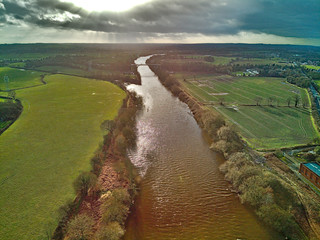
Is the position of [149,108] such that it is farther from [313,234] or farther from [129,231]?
[313,234]

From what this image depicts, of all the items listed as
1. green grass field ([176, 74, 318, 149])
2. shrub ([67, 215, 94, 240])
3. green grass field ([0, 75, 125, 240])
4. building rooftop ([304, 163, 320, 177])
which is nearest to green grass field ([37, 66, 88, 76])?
green grass field ([0, 75, 125, 240])

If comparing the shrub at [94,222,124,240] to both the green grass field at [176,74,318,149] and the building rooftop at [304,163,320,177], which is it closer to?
the building rooftop at [304,163,320,177]

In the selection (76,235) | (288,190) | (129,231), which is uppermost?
(288,190)

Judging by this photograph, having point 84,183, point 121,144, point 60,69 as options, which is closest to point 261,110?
point 121,144

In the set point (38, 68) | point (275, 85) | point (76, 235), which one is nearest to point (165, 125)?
point (76, 235)

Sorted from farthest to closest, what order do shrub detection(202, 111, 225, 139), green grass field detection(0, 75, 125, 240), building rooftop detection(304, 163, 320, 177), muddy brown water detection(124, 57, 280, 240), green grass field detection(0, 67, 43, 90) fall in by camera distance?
1. green grass field detection(0, 67, 43, 90)
2. shrub detection(202, 111, 225, 139)
3. building rooftop detection(304, 163, 320, 177)
4. muddy brown water detection(124, 57, 280, 240)
5. green grass field detection(0, 75, 125, 240)

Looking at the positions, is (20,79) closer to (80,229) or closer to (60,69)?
(60,69)
